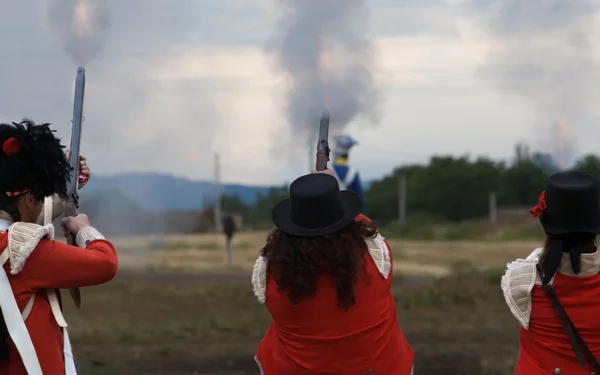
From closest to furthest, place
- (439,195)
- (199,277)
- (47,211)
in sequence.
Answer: (47,211), (199,277), (439,195)

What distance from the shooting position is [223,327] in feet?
34.6

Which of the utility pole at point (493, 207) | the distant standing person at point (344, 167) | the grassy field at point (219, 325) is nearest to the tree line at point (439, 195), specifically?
the utility pole at point (493, 207)

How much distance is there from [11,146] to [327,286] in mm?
1306

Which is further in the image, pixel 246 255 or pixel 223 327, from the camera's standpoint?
pixel 246 255

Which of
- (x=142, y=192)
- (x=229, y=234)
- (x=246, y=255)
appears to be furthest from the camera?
(x=246, y=255)

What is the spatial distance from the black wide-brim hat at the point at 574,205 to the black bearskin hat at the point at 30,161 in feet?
6.30

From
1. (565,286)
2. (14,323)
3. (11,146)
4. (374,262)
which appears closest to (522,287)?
(565,286)

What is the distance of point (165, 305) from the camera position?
12.8 meters

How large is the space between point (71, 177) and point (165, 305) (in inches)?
360

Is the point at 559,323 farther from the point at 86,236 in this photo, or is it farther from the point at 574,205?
the point at 86,236

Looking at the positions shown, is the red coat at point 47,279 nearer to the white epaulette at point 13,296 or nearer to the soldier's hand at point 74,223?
the white epaulette at point 13,296

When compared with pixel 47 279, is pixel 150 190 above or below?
below

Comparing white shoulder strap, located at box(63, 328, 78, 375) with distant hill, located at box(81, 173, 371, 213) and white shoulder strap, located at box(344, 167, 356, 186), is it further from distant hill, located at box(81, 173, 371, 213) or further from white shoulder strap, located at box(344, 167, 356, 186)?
distant hill, located at box(81, 173, 371, 213)

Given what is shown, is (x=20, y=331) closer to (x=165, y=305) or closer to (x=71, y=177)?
(x=71, y=177)
